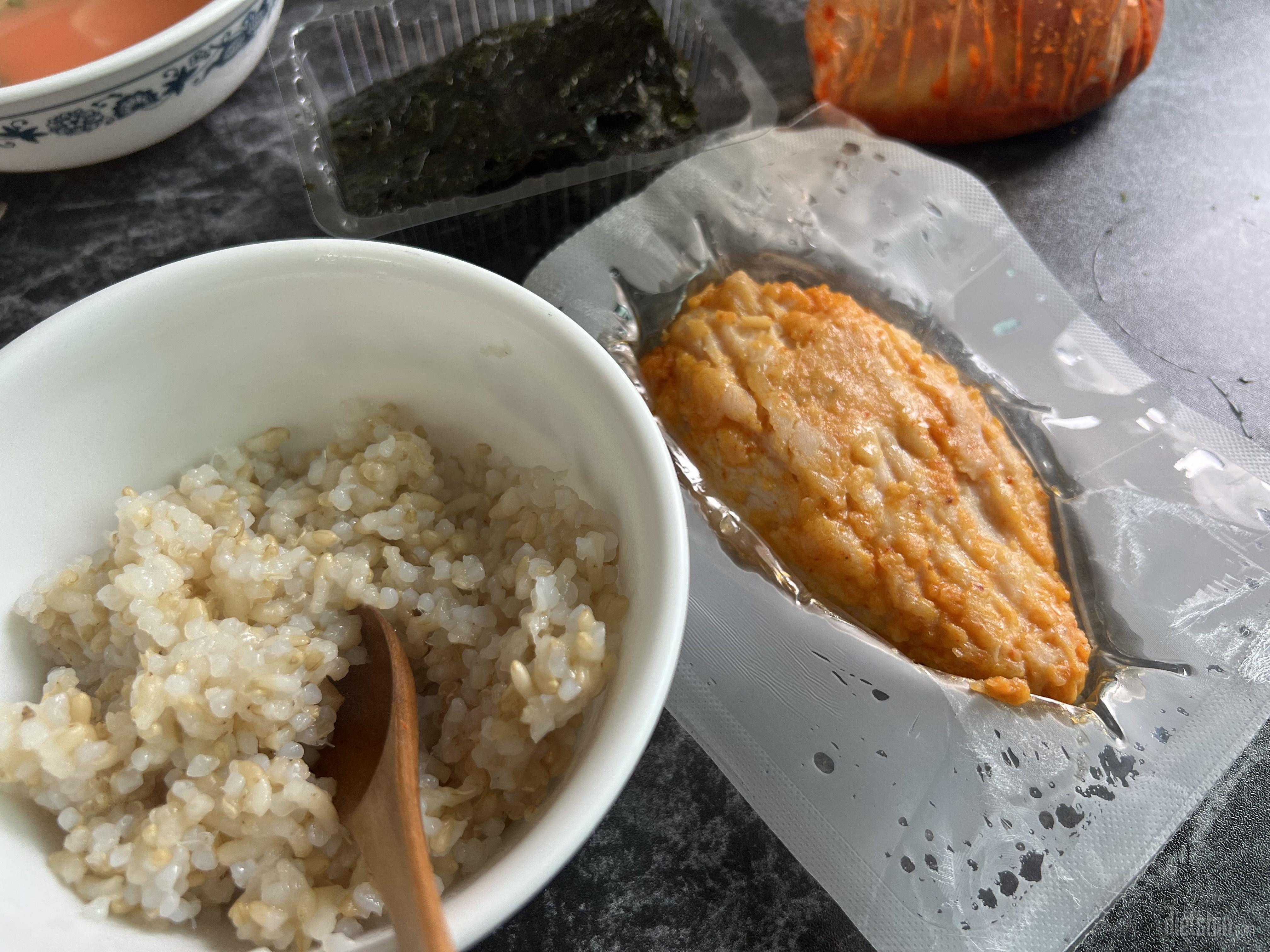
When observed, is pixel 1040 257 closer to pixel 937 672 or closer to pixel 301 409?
pixel 937 672

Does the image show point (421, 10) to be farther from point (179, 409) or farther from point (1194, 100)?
point (1194, 100)

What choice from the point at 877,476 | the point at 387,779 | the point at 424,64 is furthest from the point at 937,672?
the point at 424,64

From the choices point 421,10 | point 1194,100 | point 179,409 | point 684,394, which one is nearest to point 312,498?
point 179,409

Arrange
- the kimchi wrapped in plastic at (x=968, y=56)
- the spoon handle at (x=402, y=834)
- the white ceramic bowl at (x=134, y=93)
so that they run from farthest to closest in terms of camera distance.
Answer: the kimchi wrapped in plastic at (x=968, y=56)
the white ceramic bowl at (x=134, y=93)
the spoon handle at (x=402, y=834)

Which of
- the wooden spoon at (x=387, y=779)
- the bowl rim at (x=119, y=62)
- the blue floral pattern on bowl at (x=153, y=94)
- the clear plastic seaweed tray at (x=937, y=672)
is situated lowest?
the clear plastic seaweed tray at (x=937, y=672)

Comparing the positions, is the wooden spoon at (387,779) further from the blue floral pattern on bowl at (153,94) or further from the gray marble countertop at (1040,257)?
the blue floral pattern on bowl at (153,94)

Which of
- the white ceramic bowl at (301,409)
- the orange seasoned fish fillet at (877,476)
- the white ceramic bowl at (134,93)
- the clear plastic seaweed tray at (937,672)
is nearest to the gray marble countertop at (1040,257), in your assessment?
the clear plastic seaweed tray at (937,672)
